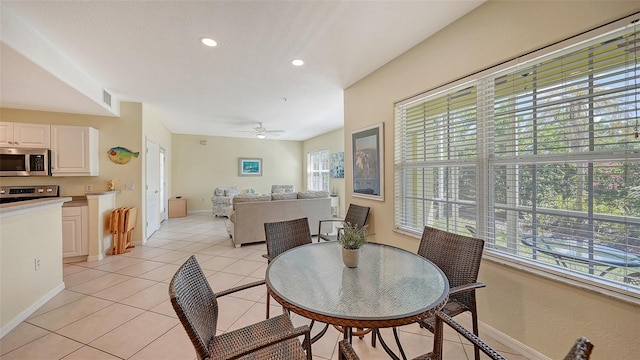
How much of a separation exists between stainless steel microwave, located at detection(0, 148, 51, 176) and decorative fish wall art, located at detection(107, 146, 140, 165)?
0.74m

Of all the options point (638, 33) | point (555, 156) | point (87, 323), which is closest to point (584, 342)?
point (555, 156)

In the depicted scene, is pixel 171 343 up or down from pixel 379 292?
down

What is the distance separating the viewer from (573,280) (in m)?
1.49

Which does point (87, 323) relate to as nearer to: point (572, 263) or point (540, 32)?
point (572, 263)

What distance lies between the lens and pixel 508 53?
1788 millimetres

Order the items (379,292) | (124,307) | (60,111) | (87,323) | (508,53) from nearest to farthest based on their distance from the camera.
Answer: (379,292), (508,53), (87,323), (124,307), (60,111)

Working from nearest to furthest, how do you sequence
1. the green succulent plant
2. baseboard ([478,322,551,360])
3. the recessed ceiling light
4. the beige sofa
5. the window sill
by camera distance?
1. the window sill
2. the green succulent plant
3. baseboard ([478,322,551,360])
4. the recessed ceiling light
5. the beige sofa

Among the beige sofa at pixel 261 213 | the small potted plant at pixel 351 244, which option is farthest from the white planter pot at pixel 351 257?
the beige sofa at pixel 261 213

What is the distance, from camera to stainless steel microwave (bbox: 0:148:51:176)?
350 cm

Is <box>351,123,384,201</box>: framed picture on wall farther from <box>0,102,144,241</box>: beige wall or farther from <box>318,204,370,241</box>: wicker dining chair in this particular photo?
<box>0,102,144,241</box>: beige wall

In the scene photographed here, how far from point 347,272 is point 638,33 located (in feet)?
6.62

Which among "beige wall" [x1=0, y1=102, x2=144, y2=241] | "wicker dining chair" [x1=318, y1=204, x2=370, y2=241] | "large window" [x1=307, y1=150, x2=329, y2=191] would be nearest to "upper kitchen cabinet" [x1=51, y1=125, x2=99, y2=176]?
"beige wall" [x1=0, y1=102, x2=144, y2=241]

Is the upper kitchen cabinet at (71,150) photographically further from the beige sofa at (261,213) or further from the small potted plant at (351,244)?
the small potted plant at (351,244)

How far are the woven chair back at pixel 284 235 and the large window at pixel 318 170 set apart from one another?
5.48m
